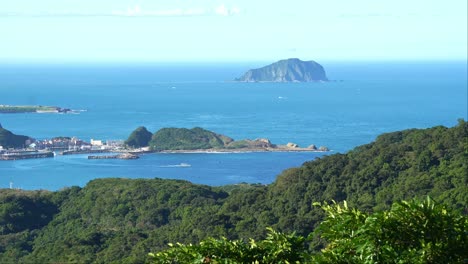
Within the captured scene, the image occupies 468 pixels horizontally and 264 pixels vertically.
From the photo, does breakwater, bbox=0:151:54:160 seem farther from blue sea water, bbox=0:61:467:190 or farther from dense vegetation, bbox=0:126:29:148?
dense vegetation, bbox=0:126:29:148

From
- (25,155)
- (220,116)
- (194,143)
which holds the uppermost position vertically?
(220,116)

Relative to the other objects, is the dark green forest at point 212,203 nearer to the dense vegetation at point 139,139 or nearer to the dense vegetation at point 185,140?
the dense vegetation at point 185,140

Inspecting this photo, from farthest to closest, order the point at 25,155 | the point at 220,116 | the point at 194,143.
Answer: the point at 220,116 → the point at 194,143 → the point at 25,155

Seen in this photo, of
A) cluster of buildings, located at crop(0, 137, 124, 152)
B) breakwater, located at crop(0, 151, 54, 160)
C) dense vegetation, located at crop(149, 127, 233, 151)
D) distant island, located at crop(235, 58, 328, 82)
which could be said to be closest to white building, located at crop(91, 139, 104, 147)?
cluster of buildings, located at crop(0, 137, 124, 152)

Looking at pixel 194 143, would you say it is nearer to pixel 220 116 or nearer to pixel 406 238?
pixel 220 116

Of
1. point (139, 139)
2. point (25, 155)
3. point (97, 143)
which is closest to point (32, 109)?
point (97, 143)

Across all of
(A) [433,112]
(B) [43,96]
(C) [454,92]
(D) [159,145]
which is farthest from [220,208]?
(C) [454,92]
